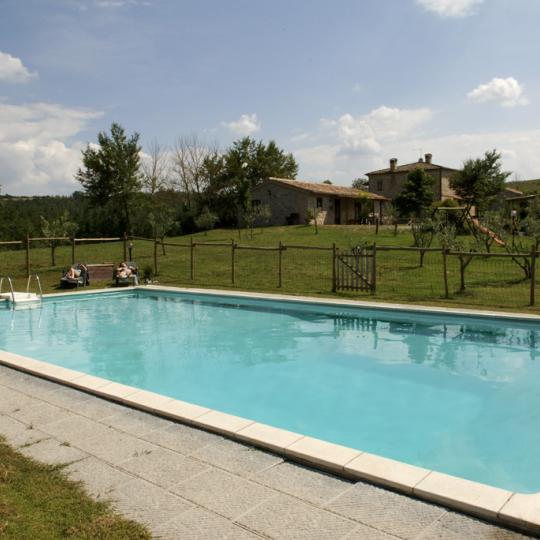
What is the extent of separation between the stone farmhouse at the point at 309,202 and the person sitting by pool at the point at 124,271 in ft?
64.8

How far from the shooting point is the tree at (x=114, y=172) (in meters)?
29.9

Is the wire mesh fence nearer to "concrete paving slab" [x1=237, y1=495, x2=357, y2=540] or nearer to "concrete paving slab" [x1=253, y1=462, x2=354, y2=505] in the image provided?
"concrete paving slab" [x1=253, y1=462, x2=354, y2=505]

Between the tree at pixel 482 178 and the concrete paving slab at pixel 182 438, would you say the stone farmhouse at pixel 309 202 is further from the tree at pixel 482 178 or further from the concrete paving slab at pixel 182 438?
the concrete paving slab at pixel 182 438

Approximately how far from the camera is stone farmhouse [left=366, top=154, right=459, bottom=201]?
136 feet

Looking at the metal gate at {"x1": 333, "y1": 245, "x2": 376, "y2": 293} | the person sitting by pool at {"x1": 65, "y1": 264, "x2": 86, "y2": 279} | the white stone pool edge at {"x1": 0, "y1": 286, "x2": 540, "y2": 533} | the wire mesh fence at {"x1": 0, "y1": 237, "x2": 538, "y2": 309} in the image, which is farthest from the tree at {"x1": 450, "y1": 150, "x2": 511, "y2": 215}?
the white stone pool edge at {"x1": 0, "y1": 286, "x2": 540, "y2": 533}

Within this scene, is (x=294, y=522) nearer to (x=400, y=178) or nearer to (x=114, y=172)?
(x=114, y=172)

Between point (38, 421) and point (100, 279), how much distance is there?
13.4m

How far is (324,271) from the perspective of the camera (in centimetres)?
1825

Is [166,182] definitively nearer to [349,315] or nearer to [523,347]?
[349,315]

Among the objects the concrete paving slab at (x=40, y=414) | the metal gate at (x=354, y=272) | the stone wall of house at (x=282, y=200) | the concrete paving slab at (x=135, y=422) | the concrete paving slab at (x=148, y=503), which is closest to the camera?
the concrete paving slab at (x=148, y=503)

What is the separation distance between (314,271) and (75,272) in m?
8.11

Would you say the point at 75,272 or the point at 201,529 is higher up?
the point at 75,272

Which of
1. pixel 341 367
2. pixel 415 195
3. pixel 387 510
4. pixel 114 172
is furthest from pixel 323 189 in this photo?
pixel 387 510

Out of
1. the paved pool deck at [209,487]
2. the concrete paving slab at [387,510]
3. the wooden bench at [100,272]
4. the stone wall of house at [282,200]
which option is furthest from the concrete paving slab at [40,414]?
the stone wall of house at [282,200]
